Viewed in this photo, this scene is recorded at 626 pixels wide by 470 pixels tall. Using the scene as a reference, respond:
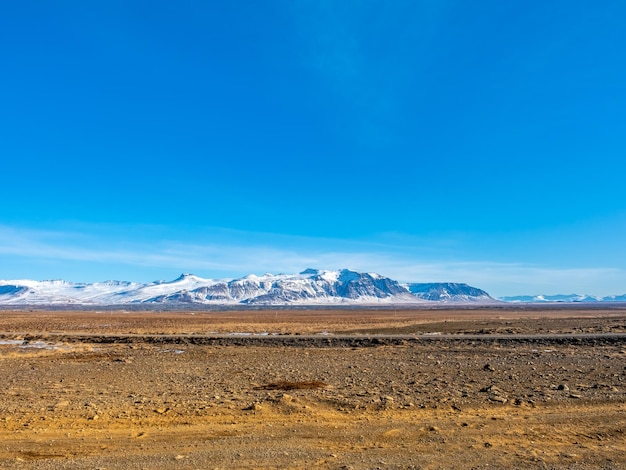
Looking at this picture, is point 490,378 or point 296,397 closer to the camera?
point 296,397

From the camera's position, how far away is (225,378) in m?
17.7

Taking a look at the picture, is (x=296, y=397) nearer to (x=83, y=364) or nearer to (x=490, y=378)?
(x=490, y=378)

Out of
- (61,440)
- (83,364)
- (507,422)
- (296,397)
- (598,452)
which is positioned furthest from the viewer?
(83,364)

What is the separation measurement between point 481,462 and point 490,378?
369 inches

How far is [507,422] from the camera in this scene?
35.1ft

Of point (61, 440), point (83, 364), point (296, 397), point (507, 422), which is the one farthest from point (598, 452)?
point (83, 364)

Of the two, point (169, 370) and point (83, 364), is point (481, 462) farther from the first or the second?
point (83, 364)

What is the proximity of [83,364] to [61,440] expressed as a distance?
14383mm

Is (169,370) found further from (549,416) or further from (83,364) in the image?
(549,416)

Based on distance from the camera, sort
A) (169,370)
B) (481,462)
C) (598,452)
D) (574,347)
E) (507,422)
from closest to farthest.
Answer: (481,462) < (598,452) < (507,422) < (169,370) < (574,347)

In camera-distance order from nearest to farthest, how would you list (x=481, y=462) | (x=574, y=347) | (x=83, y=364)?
(x=481, y=462)
(x=83, y=364)
(x=574, y=347)

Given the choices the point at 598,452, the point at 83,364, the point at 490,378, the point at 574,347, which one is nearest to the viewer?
the point at 598,452

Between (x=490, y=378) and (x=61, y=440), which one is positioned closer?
(x=61, y=440)

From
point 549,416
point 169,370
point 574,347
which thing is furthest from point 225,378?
point 574,347
